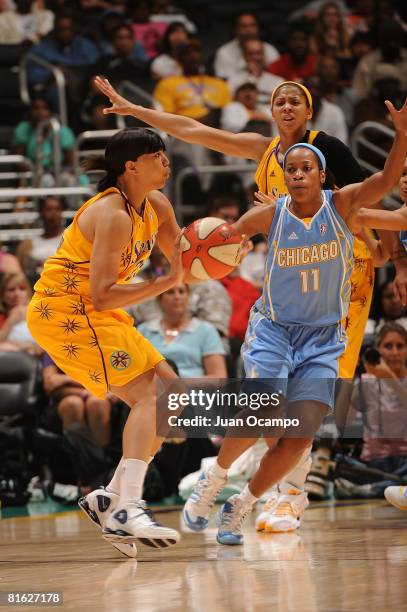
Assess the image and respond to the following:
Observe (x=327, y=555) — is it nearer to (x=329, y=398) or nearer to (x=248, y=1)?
(x=329, y=398)

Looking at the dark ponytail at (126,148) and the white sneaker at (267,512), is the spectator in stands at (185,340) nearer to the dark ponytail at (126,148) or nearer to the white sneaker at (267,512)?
the white sneaker at (267,512)

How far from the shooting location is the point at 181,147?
11.6 metres

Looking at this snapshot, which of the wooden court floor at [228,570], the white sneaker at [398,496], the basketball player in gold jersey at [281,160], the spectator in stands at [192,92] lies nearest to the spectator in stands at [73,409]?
the wooden court floor at [228,570]

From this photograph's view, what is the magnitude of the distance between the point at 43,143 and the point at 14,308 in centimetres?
284

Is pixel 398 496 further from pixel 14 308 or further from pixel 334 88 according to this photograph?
pixel 334 88

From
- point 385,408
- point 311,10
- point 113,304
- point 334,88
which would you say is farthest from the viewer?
point 311,10

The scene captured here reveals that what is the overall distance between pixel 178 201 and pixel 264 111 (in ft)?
6.16

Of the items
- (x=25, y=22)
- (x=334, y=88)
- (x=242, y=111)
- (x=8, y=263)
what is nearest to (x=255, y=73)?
(x=334, y=88)

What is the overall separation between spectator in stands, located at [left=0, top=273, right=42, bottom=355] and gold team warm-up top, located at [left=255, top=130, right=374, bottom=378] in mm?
3610

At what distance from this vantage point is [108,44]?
13.8 m

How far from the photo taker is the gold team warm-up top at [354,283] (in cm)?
612

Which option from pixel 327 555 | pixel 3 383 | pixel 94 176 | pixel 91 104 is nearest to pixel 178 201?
pixel 94 176

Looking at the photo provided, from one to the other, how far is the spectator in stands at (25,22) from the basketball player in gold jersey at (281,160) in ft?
25.6

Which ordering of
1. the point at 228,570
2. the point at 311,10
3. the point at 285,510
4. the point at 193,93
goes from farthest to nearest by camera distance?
the point at 311,10
the point at 193,93
the point at 285,510
the point at 228,570
